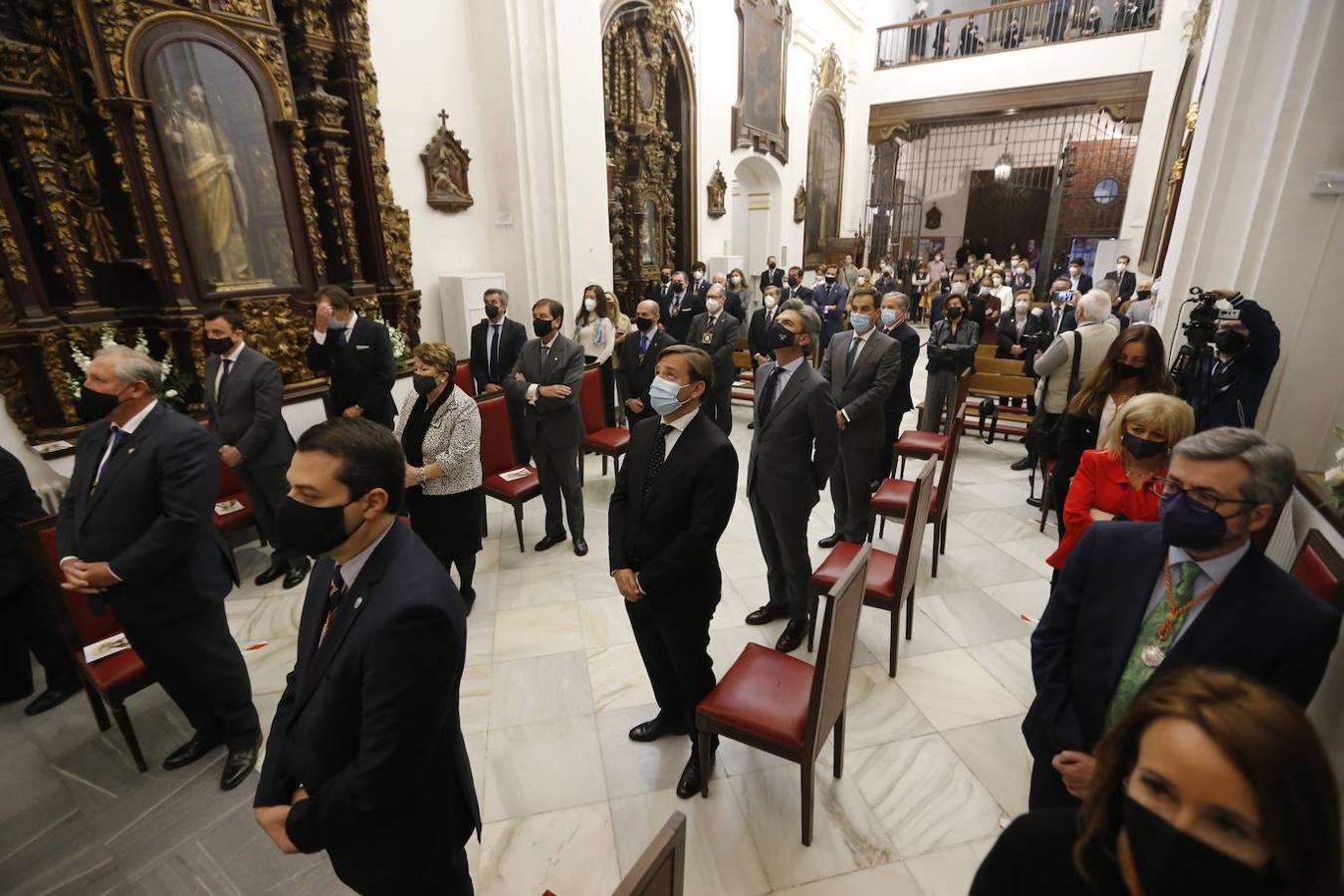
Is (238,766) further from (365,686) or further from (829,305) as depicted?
(829,305)

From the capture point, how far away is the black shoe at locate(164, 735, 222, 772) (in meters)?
2.71

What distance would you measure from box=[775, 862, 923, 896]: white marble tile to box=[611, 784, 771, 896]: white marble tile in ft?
0.47

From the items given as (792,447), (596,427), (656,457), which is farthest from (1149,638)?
(596,427)

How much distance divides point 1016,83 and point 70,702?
18.1 meters

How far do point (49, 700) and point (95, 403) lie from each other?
1951 millimetres

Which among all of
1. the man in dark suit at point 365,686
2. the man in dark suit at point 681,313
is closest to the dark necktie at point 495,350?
the man in dark suit at point 681,313

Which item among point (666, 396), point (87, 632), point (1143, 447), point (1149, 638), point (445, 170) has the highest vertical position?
point (445, 170)

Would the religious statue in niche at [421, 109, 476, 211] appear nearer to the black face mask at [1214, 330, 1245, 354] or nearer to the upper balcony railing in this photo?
the black face mask at [1214, 330, 1245, 354]

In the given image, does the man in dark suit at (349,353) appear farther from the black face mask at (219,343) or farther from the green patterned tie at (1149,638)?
the green patterned tie at (1149,638)

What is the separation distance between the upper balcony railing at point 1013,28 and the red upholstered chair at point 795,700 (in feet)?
53.3

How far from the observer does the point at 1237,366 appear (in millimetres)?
3197

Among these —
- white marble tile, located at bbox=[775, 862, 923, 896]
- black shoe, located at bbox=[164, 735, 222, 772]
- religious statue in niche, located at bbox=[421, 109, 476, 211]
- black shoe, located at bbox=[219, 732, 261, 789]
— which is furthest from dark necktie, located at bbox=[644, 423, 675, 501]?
religious statue in niche, located at bbox=[421, 109, 476, 211]

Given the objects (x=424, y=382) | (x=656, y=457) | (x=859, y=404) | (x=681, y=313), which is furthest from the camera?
(x=681, y=313)

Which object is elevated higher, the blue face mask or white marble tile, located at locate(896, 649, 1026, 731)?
the blue face mask
